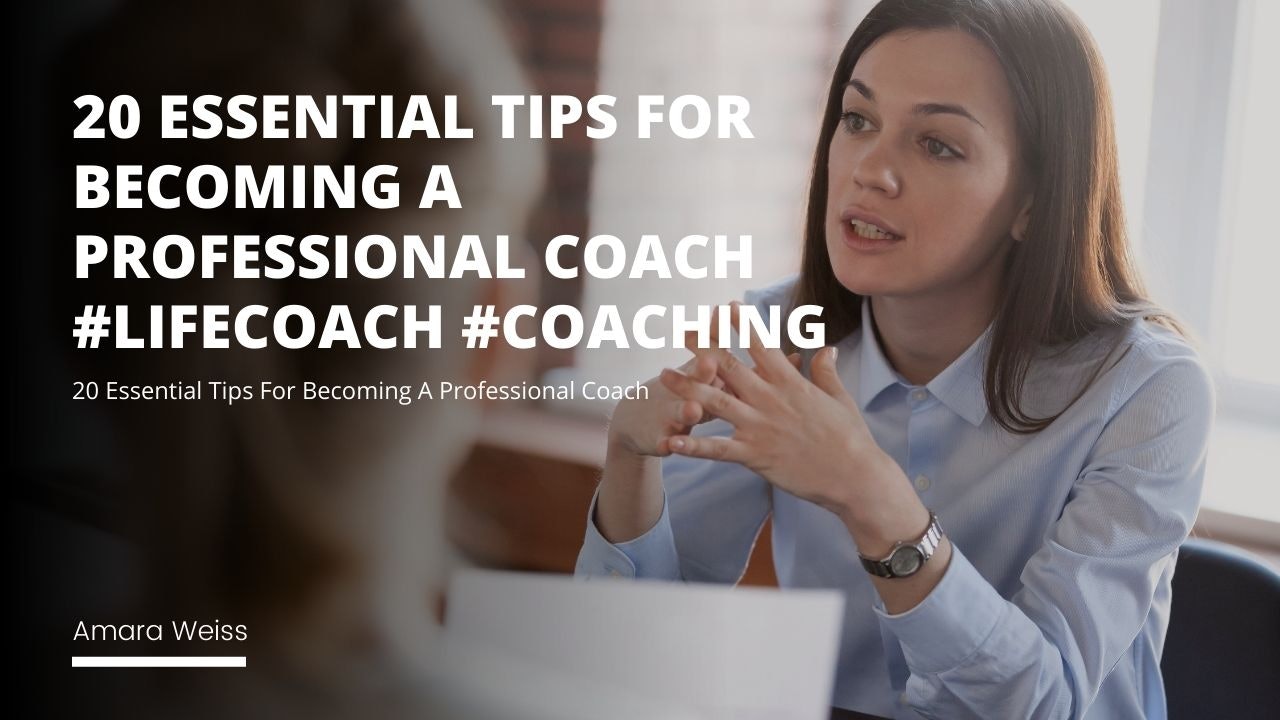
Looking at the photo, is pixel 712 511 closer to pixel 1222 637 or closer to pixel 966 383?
pixel 966 383

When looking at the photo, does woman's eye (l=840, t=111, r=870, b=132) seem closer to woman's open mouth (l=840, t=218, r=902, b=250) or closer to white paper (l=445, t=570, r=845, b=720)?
woman's open mouth (l=840, t=218, r=902, b=250)

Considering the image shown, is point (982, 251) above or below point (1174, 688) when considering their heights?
above

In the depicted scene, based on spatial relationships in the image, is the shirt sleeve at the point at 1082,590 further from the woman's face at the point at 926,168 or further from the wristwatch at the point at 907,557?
the woman's face at the point at 926,168

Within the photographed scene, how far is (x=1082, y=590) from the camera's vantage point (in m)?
0.80

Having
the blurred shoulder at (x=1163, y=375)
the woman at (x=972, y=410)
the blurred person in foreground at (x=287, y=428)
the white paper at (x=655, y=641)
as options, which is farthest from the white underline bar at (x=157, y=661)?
the blurred shoulder at (x=1163, y=375)

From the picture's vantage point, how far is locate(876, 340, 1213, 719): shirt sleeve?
2.53ft

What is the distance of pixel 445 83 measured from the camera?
2.87 feet

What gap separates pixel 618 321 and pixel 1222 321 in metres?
0.77

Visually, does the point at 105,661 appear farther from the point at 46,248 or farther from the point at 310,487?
the point at 46,248

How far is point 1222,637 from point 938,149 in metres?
0.42

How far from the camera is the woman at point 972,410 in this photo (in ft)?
2.52

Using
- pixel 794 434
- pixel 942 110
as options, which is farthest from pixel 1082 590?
pixel 942 110

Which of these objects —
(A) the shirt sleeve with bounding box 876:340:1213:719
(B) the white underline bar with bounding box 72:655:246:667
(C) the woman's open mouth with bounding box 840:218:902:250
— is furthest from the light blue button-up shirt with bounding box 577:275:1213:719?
(B) the white underline bar with bounding box 72:655:246:667

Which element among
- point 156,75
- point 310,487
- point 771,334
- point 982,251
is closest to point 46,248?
point 156,75
